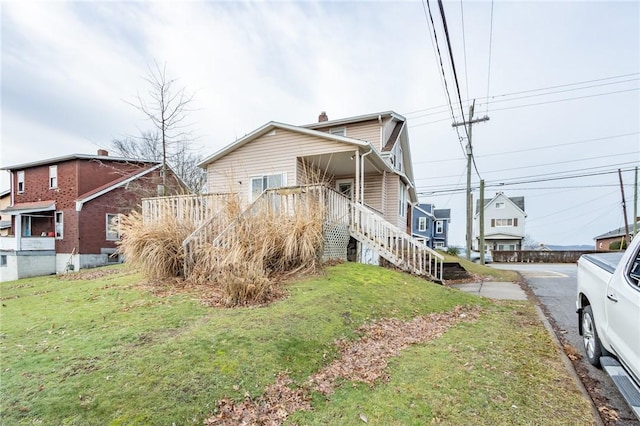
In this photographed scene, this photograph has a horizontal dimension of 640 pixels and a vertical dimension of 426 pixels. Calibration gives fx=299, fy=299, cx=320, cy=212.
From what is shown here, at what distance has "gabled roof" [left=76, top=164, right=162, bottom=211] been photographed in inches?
709

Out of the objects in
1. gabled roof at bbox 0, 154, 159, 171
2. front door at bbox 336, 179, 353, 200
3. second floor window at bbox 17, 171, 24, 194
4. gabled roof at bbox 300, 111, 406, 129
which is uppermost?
gabled roof at bbox 300, 111, 406, 129

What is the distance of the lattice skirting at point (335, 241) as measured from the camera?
26.2ft

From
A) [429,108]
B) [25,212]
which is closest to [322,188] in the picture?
[429,108]

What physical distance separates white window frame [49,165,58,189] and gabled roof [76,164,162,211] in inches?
112

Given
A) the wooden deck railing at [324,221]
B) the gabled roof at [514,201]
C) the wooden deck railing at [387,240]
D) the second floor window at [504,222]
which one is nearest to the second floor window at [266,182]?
the wooden deck railing at [324,221]

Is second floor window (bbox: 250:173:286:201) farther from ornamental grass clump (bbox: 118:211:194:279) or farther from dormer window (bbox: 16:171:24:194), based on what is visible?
dormer window (bbox: 16:171:24:194)

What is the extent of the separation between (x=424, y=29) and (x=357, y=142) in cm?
399

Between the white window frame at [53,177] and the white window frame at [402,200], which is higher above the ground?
the white window frame at [53,177]

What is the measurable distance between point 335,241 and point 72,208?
61.1 ft

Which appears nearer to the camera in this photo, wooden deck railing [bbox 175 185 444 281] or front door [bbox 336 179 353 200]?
wooden deck railing [bbox 175 185 444 281]

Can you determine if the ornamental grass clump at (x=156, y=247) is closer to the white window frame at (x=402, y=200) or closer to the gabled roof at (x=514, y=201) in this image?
the white window frame at (x=402, y=200)

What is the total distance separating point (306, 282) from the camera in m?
5.91

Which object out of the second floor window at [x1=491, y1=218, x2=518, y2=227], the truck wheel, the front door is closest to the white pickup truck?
the truck wheel

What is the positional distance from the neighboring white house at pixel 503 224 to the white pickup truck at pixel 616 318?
134 ft
